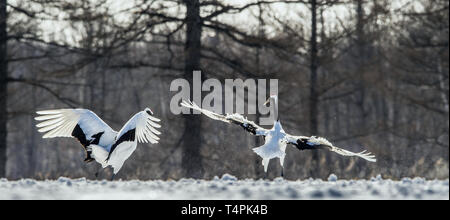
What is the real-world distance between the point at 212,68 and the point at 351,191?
15451 millimetres

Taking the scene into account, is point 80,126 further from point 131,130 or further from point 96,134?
point 131,130

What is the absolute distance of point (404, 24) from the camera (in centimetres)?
2867

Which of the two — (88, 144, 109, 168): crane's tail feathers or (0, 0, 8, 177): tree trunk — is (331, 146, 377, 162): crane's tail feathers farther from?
(0, 0, 8, 177): tree trunk

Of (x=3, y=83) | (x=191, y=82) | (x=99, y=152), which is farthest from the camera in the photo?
(x=3, y=83)

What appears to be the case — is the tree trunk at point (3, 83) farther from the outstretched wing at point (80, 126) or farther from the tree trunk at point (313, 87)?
the outstretched wing at point (80, 126)

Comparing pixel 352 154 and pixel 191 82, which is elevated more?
pixel 191 82

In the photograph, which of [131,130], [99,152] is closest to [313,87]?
[99,152]

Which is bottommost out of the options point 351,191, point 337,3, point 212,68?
point 351,191

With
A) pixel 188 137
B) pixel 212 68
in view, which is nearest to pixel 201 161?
pixel 188 137

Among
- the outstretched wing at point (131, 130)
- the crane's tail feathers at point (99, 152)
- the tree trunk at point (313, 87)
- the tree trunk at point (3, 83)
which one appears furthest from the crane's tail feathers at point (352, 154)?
the tree trunk at point (3, 83)

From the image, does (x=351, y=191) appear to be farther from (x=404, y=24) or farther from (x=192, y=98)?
(x=404, y=24)

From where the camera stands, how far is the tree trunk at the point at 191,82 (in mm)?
21781

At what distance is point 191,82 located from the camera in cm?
2192

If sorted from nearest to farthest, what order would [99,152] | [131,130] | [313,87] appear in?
[131,130]
[99,152]
[313,87]
